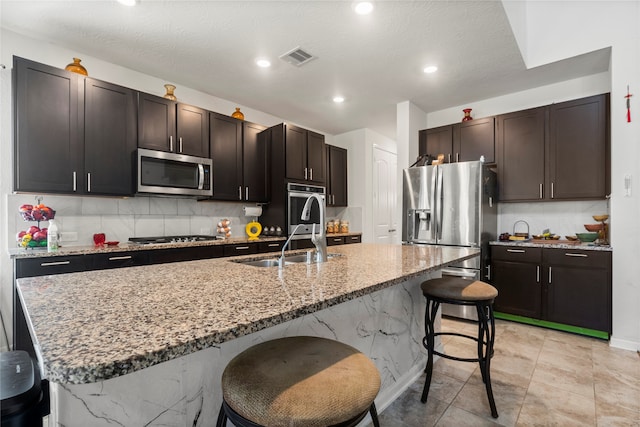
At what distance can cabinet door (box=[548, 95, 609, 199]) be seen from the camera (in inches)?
115

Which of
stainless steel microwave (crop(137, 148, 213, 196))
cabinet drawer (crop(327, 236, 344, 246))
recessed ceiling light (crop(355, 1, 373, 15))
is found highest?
recessed ceiling light (crop(355, 1, 373, 15))

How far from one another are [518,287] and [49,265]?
420 cm

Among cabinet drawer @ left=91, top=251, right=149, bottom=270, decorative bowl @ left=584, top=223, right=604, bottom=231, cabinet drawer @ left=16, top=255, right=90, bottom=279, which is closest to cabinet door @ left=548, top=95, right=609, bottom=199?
decorative bowl @ left=584, top=223, right=604, bottom=231

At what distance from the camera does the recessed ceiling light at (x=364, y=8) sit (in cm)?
212

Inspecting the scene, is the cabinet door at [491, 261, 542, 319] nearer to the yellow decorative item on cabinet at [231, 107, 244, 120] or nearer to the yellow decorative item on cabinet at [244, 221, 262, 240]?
the yellow decorative item on cabinet at [244, 221, 262, 240]

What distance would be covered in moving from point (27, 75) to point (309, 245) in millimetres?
3176

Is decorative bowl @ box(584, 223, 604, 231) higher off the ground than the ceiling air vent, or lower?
lower

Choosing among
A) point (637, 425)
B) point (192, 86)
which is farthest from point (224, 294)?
point (192, 86)

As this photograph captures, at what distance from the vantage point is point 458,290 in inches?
70.4

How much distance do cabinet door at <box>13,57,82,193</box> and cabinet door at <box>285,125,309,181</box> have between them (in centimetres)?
211

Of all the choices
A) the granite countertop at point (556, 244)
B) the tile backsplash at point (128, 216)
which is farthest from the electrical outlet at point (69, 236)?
the granite countertop at point (556, 244)

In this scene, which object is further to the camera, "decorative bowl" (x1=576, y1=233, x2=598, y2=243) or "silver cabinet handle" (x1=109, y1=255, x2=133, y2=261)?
"decorative bowl" (x1=576, y1=233, x2=598, y2=243)

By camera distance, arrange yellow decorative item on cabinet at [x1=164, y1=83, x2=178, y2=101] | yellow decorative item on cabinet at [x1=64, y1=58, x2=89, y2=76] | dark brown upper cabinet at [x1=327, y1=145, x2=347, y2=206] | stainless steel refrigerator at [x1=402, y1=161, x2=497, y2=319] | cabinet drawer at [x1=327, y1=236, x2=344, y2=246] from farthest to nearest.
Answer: dark brown upper cabinet at [x1=327, y1=145, x2=347, y2=206] < cabinet drawer at [x1=327, y1=236, x2=344, y2=246] < stainless steel refrigerator at [x1=402, y1=161, x2=497, y2=319] < yellow decorative item on cabinet at [x1=164, y1=83, x2=178, y2=101] < yellow decorative item on cabinet at [x1=64, y1=58, x2=89, y2=76]

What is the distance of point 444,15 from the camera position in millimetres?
2273
